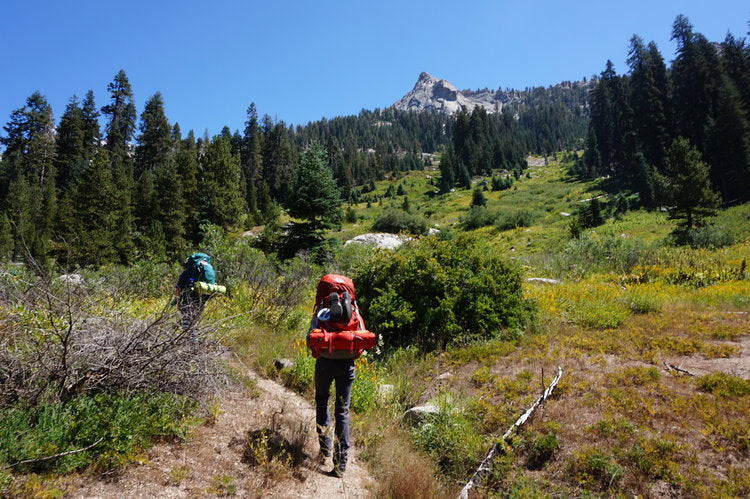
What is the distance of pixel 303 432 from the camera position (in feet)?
14.2

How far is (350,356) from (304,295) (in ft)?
22.4

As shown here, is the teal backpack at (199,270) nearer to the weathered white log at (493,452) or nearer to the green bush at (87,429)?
the green bush at (87,429)

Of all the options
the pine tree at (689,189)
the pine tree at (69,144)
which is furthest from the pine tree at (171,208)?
the pine tree at (689,189)

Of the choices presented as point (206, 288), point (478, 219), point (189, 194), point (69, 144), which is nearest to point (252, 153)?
point (69, 144)

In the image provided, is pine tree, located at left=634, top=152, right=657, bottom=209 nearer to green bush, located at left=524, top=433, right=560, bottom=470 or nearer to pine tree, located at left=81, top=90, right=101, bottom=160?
green bush, located at left=524, top=433, right=560, bottom=470

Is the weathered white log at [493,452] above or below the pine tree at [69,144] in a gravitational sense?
below

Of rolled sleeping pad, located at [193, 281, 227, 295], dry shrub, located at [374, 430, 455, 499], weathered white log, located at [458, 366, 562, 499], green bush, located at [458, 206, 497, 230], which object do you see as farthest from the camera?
green bush, located at [458, 206, 497, 230]

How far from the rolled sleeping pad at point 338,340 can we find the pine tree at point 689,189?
25.9m

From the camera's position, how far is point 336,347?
3.61 meters

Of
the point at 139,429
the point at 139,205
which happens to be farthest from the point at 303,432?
the point at 139,205

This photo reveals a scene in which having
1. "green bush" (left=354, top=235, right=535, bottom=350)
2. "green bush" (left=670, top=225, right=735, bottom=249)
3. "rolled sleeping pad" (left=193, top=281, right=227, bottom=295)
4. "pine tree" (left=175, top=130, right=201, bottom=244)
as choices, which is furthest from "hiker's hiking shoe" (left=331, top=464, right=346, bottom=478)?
"pine tree" (left=175, top=130, right=201, bottom=244)

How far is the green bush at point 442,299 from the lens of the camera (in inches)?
296

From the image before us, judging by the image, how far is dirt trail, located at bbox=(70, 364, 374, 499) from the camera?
3002mm

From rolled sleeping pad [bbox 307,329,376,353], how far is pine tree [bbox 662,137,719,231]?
2591 centimetres
